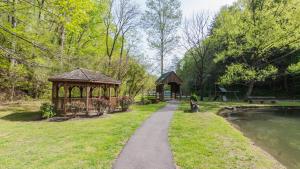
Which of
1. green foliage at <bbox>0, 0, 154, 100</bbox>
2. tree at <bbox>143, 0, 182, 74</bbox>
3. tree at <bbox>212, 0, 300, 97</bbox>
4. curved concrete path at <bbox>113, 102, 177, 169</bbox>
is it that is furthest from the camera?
tree at <bbox>143, 0, 182, 74</bbox>

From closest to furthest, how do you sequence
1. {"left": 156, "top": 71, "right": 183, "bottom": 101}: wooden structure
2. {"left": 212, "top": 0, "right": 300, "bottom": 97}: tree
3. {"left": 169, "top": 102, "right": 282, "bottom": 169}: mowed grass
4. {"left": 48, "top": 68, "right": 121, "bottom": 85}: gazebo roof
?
{"left": 169, "top": 102, "right": 282, "bottom": 169}: mowed grass, {"left": 48, "top": 68, "right": 121, "bottom": 85}: gazebo roof, {"left": 212, "top": 0, "right": 300, "bottom": 97}: tree, {"left": 156, "top": 71, "right": 183, "bottom": 101}: wooden structure

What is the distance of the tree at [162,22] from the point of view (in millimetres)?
29391

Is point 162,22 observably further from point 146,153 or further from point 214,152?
point 146,153

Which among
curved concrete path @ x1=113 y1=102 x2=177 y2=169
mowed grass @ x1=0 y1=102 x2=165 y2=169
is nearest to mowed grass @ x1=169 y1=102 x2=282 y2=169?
curved concrete path @ x1=113 y1=102 x2=177 y2=169

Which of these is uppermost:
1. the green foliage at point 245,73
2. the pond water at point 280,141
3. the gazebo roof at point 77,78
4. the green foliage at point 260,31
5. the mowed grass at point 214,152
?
the green foliage at point 260,31

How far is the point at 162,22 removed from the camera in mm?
29625

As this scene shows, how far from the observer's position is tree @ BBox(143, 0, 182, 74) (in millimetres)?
29391

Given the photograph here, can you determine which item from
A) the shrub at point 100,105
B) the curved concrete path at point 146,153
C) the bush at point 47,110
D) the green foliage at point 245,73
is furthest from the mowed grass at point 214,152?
the green foliage at point 245,73

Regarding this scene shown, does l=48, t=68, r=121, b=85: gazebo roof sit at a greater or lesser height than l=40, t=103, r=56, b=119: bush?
greater

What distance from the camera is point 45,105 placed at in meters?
11.0

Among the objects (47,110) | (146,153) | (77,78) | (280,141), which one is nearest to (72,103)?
(47,110)

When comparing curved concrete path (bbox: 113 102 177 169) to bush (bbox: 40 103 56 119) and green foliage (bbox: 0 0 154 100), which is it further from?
bush (bbox: 40 103 56 119)

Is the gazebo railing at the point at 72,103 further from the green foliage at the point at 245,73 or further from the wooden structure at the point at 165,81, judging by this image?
the green foliage at the point at 245,73

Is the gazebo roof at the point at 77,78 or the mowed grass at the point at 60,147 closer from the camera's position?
the mowed grass at the point at 60,147
